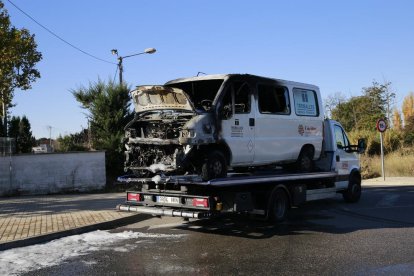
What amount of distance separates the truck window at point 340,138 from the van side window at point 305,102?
1.34m

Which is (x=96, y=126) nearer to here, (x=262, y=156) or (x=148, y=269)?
(x=262, y=156)

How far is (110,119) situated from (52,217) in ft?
31.2

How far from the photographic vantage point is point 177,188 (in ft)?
30.4

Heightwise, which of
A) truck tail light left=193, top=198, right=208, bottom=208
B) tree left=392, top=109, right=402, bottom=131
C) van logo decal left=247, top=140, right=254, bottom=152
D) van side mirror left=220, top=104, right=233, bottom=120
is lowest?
truck tail light left=193, top=198, right=208, bottom=208

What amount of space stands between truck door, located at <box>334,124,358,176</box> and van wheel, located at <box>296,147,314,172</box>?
1.23 meters

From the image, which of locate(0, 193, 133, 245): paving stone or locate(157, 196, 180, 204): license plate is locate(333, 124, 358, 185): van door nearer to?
locate(157, 196, 180, 204): license plate

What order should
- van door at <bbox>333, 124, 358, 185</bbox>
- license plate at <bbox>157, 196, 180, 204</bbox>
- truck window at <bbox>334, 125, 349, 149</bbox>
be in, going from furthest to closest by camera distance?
truck window at <bbox>334, 125, 349, 149</bbox> → van door at <bbox>333, 124, 358, 185</bbox> → license plate at <bbox>157, 196, 180, 204</bbox>

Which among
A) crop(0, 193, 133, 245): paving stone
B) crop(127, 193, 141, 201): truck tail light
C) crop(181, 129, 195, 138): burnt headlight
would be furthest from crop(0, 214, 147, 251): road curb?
crop(181, 129, 195, 138): burnt headlight

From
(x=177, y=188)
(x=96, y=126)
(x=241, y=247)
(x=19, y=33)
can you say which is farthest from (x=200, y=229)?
(x=19, y=33)

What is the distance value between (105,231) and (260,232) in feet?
10.3

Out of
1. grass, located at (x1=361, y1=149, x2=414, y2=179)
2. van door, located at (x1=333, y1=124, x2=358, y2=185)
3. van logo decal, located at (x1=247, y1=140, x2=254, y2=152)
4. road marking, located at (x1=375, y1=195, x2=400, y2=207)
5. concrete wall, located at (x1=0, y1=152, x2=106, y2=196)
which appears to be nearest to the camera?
van logo decal, located at (x1=247, y1=140, x2=254, y2=152)

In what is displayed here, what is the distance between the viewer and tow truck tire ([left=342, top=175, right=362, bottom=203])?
13516mm

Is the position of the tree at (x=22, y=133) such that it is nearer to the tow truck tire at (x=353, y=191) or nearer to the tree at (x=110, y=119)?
the tree at (x=110, y=119)

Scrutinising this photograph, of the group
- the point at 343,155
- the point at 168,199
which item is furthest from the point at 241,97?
the point at 343,155
